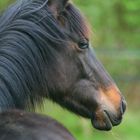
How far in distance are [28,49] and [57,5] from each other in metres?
0.50

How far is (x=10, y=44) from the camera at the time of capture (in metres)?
4.71

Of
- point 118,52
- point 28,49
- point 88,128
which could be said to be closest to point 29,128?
point 28,49

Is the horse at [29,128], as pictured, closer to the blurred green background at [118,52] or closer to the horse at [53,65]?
the horse at [53,65]

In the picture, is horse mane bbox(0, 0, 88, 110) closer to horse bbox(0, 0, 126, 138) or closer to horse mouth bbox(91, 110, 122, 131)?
Result: horse bbox(0, 0, 126, 138)

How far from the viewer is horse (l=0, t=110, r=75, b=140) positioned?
358 centimetres

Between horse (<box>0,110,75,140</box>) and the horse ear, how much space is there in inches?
52.9

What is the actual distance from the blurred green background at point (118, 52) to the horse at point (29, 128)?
785cm

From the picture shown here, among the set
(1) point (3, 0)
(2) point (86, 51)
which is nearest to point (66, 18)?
(2) point (86, 51)

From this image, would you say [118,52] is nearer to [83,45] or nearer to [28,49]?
[83,45]

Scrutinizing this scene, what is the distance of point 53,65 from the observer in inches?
195

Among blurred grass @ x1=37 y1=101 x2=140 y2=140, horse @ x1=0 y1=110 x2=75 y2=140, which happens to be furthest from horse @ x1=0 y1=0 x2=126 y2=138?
blurred grass @ x1=37 y1=101 x2=140 y2=140

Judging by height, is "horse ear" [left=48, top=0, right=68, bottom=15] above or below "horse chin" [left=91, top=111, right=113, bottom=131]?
above

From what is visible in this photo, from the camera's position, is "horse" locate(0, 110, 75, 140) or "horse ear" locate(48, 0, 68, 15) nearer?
"horse" locate(0, 110, 75, 140)

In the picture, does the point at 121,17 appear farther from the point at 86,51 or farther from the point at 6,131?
the point at 6,131
